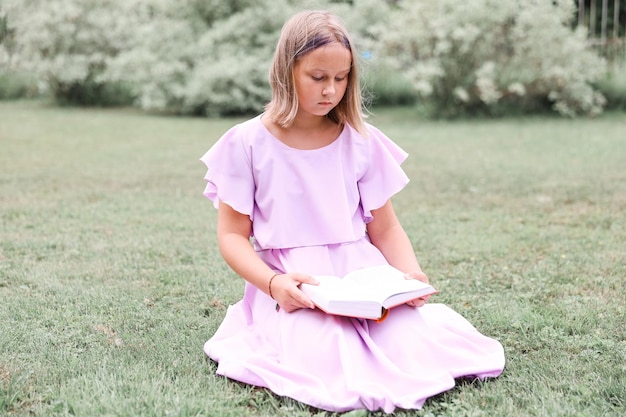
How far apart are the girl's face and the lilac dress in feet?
0.60

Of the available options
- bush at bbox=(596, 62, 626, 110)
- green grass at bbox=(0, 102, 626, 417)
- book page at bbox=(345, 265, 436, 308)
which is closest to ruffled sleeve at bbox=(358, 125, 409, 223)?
book page at bbox=(345, 265, 436, 308)

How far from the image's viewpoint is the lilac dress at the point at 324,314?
2.08m

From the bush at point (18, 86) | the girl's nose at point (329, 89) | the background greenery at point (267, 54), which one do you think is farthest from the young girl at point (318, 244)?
the bush at point (18, 86)

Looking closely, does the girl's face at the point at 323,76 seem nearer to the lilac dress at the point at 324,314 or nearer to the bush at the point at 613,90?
the lilac dress at the point at 324,314

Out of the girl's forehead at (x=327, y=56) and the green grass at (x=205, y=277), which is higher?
the girl's forehead at (x=327, y=56)

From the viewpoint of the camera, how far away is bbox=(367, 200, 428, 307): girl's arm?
98.7 inches

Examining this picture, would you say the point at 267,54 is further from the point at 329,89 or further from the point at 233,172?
the point at 329,89

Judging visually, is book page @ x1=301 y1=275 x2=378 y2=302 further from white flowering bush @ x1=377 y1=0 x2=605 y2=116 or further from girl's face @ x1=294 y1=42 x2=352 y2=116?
white flowering bush @ x1=377 y1=0 x2=605 y2=116

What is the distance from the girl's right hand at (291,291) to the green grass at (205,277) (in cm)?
27

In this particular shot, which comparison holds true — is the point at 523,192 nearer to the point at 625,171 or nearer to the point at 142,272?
the point at 625,171

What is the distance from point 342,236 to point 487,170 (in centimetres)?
440

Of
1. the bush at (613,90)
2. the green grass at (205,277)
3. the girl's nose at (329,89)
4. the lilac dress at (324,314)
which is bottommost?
the bush at (613,90)

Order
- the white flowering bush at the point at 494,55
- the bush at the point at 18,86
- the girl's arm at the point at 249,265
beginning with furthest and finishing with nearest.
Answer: the bush at the point at 18,86, the white flowering bush at the point at 494,55, the girl's arm at the point at 249,265

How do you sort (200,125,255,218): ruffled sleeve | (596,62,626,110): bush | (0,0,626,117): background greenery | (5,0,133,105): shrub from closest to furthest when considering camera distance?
(200,125,255,218): ruffled sleeve → (0,0,626,117): background greenery → (596,62,626,110): bush → (5,0,133,105): shrub
